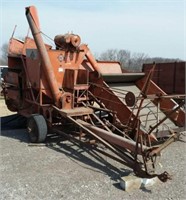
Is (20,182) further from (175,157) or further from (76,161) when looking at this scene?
(175,157)

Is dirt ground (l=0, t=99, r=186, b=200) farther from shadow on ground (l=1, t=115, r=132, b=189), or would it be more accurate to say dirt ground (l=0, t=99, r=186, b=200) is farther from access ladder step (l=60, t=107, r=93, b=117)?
access ladder step (l=60, t=107, r=93, b=117)

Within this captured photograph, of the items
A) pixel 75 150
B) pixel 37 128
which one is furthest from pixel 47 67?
pixel 75 150

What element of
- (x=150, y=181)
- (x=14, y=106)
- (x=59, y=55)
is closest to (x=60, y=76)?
(x=59, y=55)

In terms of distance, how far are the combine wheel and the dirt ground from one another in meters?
0.16

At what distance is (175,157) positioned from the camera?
20.6 ft

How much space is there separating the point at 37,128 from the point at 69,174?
1.92 m

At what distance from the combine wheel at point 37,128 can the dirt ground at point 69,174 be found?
0.54 feet

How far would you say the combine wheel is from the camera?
273 inches

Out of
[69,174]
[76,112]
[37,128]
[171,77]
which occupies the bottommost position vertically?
[69,174]

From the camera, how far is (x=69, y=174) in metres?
5.27

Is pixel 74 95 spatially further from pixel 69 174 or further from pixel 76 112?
pixel 69 174

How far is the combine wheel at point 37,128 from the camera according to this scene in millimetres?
6922

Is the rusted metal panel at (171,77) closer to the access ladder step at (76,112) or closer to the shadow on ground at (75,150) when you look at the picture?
the access ladder step at (76,112)

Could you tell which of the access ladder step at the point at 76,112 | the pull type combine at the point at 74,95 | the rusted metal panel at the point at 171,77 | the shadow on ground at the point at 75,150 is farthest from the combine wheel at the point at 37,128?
the rusted metal panel at the point at 171,77
